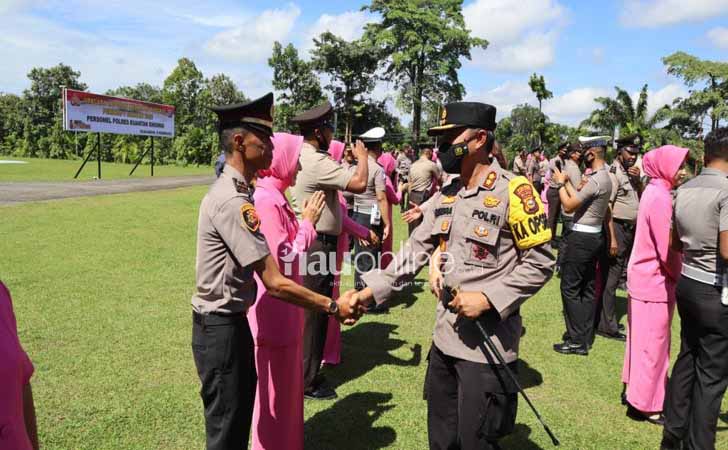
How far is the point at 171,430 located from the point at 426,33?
42.8 metres

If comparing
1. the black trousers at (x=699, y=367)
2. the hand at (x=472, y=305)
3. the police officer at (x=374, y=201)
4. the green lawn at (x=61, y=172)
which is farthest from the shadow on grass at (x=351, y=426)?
the green lawn at (x=61, y=172)

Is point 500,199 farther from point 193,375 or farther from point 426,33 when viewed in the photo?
point 426,33

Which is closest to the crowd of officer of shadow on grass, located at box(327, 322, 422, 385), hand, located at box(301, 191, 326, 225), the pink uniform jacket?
hand, located at box(301, 191, 326, 225)

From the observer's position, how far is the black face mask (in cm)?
264

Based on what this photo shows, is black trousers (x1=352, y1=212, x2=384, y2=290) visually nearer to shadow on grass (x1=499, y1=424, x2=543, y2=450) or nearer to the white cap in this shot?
the white cap

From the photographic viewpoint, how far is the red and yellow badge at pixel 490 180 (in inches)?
102

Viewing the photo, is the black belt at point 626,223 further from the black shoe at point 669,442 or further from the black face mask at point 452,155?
the black face mask at point 452,155

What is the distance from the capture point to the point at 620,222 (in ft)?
22.0

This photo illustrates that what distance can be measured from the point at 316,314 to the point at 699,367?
292 cm

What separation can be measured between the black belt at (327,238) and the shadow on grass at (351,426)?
1414mm

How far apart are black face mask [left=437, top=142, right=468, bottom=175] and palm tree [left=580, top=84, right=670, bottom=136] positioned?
36223mm

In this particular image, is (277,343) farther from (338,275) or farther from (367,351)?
(367,351)

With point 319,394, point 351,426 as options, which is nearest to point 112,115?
point 319,394

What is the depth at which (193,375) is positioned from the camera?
4805 mm
